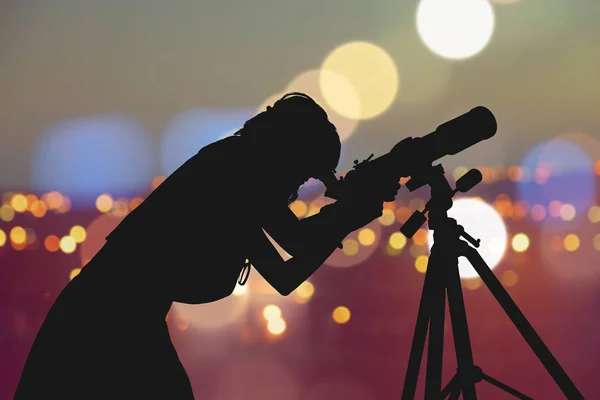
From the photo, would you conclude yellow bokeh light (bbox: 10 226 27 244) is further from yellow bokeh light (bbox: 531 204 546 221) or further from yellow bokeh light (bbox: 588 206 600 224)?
yellow bokeh light (bbox: 588 206 600 224)

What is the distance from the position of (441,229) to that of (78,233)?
47943 millimetres

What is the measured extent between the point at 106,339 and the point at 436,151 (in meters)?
0.99

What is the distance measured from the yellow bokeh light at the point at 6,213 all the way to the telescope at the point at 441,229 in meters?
49.9

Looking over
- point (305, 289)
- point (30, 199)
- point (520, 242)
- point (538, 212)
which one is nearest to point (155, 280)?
point (305, 289)

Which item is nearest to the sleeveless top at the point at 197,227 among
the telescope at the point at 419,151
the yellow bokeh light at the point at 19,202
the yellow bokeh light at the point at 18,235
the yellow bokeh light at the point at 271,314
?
the telescope at the point at 419,151

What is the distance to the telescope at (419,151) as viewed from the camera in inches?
65.7

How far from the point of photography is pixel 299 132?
1.64 m

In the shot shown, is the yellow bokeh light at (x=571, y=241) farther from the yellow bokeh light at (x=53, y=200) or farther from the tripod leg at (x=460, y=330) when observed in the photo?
the tripod leg at (x=460, y=330)

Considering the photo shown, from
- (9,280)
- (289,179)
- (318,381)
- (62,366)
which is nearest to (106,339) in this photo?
(62,366)

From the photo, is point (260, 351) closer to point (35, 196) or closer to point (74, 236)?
point (74, 236)

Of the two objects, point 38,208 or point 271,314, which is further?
point 38,208

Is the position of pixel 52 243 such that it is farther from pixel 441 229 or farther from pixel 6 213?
pixel 441 229

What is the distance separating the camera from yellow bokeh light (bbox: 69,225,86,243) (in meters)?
44.4

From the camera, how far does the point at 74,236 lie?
44.5 m
